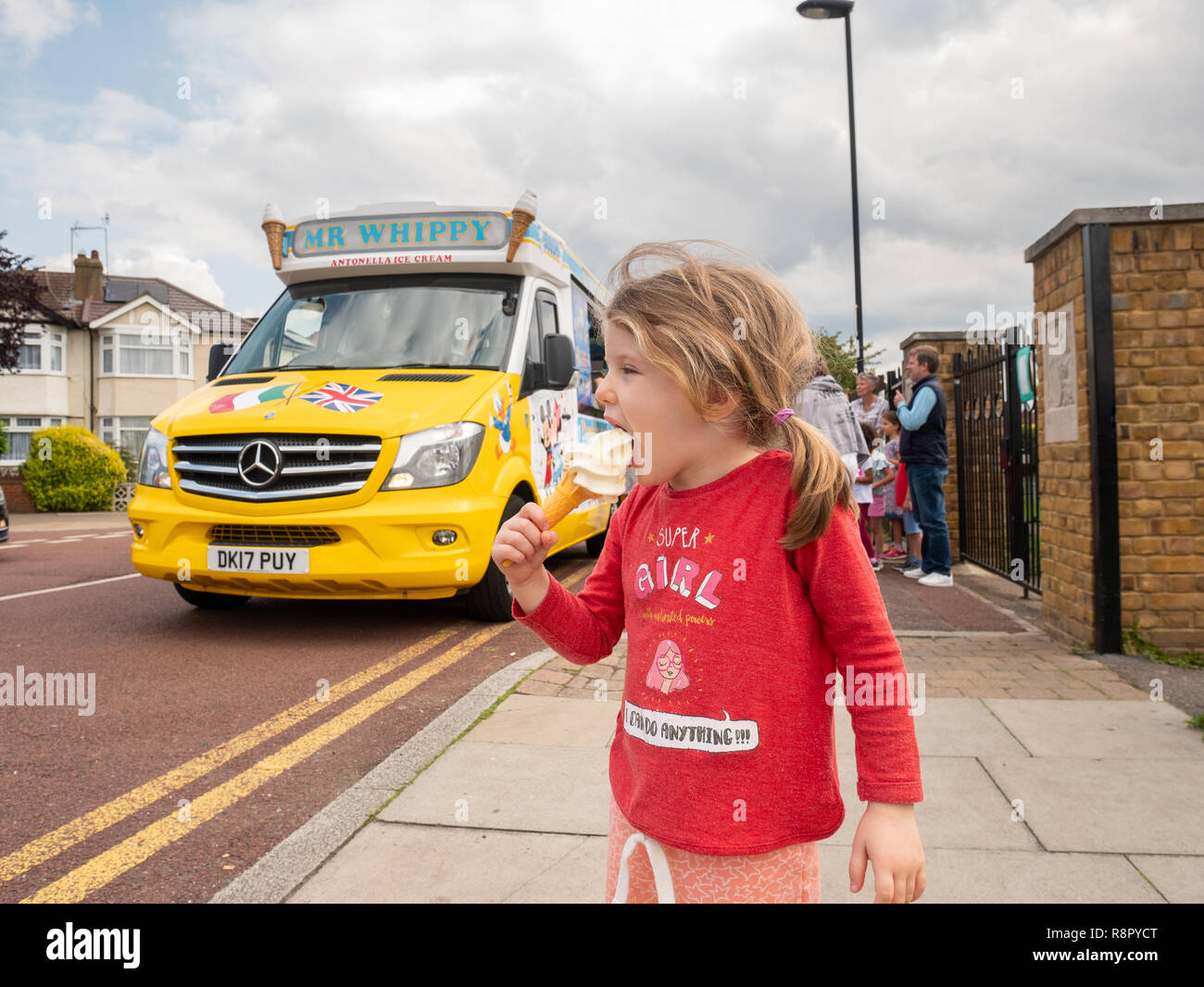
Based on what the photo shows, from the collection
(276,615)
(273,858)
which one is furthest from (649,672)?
(276,615)

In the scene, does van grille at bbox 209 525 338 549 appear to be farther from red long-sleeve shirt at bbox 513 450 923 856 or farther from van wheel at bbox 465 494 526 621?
red long-sleeve shirt at bbox 513 450 923 856

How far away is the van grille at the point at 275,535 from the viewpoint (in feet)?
18.9

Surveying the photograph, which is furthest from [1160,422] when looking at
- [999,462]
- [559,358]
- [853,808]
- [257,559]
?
[257,559]

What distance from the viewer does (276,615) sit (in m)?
7.12

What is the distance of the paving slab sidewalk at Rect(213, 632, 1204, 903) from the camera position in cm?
267

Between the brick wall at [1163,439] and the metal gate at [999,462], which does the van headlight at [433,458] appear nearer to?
the brick wall at [1163,439]

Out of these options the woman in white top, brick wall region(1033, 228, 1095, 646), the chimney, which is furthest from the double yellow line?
the chimney

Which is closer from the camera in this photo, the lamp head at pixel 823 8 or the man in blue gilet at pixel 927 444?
the man in blue gilet at pixel 927 444

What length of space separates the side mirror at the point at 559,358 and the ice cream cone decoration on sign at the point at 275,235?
7.30ft

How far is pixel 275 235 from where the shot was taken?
291 inches

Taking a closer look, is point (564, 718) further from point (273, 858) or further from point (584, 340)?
point (584, 340)

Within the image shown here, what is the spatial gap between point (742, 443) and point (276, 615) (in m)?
6.08
